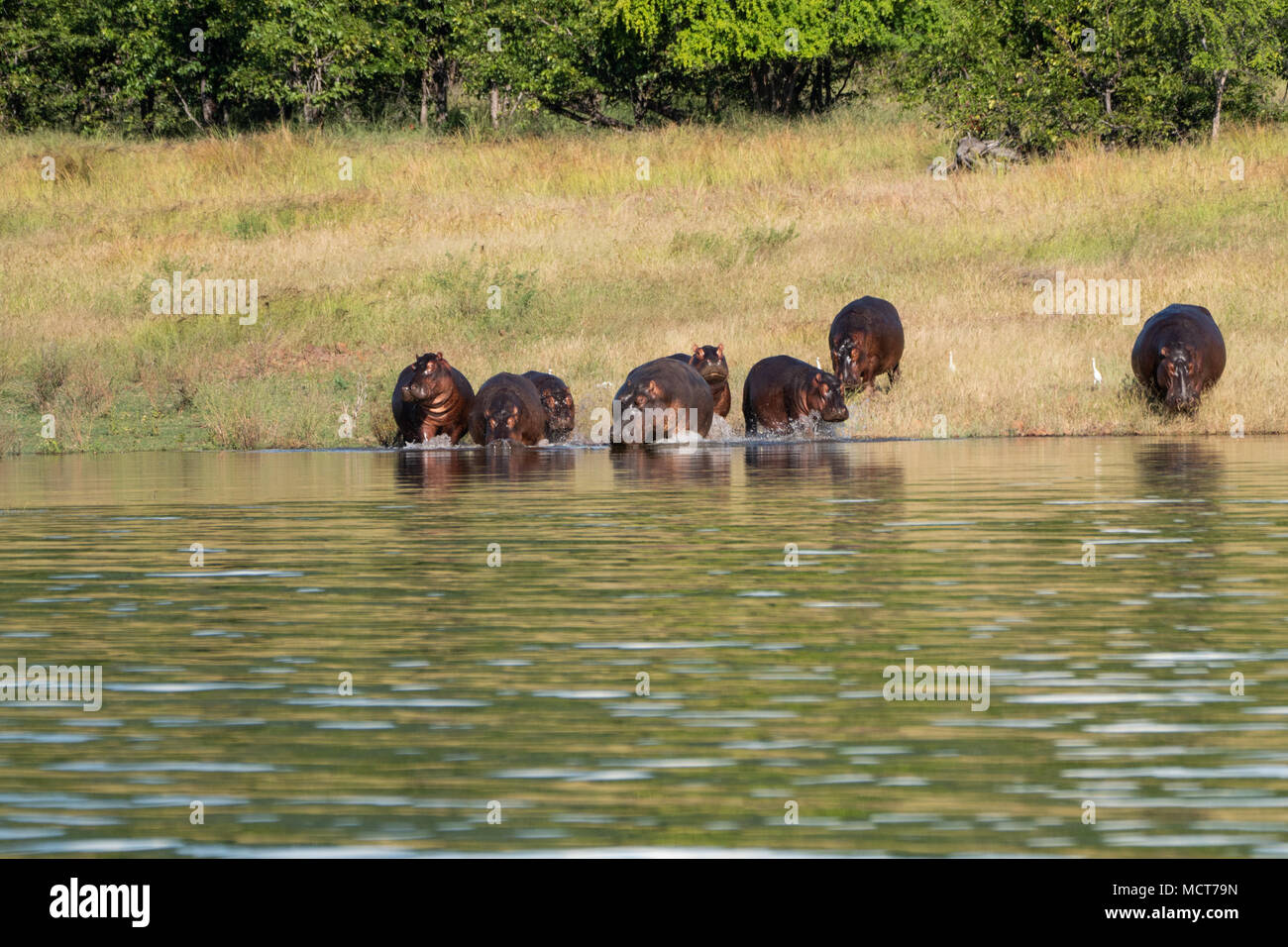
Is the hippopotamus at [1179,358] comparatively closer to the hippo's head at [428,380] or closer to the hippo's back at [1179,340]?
the hippo's back at [1179,340]

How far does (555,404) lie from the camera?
23.3 meters

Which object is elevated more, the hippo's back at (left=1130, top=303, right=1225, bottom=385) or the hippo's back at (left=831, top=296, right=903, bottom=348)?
the hippo's back at (left=831, top=296, right=903, bottom=348)

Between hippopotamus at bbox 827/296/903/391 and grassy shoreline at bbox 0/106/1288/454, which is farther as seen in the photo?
grassy shoreline at bbox 0/106/1288/454

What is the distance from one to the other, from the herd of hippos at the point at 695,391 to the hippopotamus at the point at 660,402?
0.01 meters

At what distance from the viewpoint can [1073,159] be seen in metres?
36.1

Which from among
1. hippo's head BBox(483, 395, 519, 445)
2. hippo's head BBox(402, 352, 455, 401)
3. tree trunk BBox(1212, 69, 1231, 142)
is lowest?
hippo's head BBox(483, 395, 519, 445)

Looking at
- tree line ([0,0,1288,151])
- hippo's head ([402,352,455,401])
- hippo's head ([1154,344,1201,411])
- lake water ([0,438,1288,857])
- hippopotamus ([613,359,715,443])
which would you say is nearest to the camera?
lake water ([0,438,1288,857])

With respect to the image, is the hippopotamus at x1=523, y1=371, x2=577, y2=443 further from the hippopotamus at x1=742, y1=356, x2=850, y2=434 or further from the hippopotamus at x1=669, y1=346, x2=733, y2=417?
the hippopotamus at x1=742, y1=356, x2=850, y2=434

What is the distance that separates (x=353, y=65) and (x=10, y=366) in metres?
23.4

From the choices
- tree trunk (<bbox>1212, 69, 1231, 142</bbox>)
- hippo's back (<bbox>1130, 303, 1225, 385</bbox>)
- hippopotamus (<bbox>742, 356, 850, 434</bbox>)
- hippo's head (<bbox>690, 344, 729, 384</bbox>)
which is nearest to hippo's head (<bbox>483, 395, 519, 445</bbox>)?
hippo's head (<bbox>690, 344, 729, 384</bbox>)

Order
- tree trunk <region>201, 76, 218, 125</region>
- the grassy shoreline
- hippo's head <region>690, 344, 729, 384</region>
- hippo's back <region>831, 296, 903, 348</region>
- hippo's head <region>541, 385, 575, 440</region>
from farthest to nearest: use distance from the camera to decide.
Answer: tree trunk <region>201, 76, 218, 125</region> < the grassy shoreline < hippo's back <region>831, 296, 903, 348</region> < hippo's head <region>690, 344, 729, 384</region> < hippo's head <region>541, 385, 575, 440</region>

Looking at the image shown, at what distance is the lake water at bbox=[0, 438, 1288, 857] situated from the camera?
580 cm

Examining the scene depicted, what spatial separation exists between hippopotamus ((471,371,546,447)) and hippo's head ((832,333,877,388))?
421 centimetres

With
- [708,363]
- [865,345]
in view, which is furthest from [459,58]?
[708,363]
